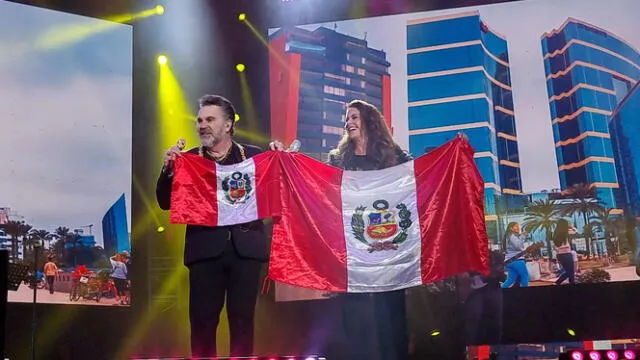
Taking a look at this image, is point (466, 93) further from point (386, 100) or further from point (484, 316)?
point (484, 316)

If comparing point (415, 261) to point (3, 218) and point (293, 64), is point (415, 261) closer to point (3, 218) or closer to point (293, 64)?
point (293, 64)

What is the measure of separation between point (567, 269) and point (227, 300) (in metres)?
2.58

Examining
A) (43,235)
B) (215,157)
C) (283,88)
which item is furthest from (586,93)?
(43,235)

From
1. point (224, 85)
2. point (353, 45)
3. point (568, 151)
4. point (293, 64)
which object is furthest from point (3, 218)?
point (568, 151)

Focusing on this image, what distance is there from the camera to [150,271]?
566cm

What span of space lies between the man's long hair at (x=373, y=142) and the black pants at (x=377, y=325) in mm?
1013

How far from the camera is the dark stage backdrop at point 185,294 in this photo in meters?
Result: 5.24

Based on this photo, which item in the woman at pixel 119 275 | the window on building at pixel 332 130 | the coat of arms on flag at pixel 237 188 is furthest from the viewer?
the window on building at pixel 332 130

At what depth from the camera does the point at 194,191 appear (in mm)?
5086

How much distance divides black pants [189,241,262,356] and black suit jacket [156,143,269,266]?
0.17ft

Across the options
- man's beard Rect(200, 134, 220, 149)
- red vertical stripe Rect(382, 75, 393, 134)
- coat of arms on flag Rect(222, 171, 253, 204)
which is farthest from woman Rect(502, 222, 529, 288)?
man's beard Rect(200, 134, 220, 149)

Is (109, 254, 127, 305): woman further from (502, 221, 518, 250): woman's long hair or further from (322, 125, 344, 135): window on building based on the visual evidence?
(502, 221, 518, 250): woman's long hair

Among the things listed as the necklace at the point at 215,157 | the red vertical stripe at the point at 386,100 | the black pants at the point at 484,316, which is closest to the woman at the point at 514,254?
the black pants at the point at 484,316

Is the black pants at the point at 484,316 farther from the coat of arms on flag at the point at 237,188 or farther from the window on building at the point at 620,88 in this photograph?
the coat of arms on flag at the point at 237,188
